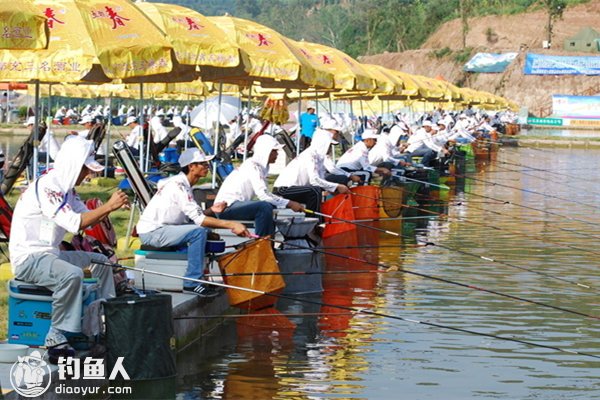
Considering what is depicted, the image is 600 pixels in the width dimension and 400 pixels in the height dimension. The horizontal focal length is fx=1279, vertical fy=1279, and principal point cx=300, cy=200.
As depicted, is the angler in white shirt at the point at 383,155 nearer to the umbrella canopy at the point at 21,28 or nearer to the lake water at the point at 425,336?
the lake water at the point at 425,336

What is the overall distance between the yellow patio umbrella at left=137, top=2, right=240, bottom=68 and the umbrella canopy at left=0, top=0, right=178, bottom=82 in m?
1.67

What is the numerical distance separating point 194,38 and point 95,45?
3.39 metres

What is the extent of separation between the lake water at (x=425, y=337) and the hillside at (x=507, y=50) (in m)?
87.1

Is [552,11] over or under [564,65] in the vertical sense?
over

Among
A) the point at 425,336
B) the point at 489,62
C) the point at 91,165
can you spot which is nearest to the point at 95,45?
the point at 91,165

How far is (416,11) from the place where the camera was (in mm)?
152500

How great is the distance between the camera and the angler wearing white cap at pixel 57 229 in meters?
8.79

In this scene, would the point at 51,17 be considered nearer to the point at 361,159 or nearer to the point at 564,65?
the point at 361,159

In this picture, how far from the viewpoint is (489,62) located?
114688 millimetres

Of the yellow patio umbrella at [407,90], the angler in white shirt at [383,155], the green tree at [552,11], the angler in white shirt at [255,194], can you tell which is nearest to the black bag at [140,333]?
the angler in white shirt at [255,194]

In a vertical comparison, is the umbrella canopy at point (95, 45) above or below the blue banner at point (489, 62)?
below

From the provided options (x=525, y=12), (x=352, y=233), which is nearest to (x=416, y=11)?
(x=525, y=12)

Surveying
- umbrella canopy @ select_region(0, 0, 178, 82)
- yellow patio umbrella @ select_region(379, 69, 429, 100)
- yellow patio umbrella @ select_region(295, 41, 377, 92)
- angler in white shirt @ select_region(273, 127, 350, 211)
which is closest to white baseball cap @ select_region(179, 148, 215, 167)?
umbrella canopy @ select_region(0, 0, 178, 82)

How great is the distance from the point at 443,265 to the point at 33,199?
872 centimetres
